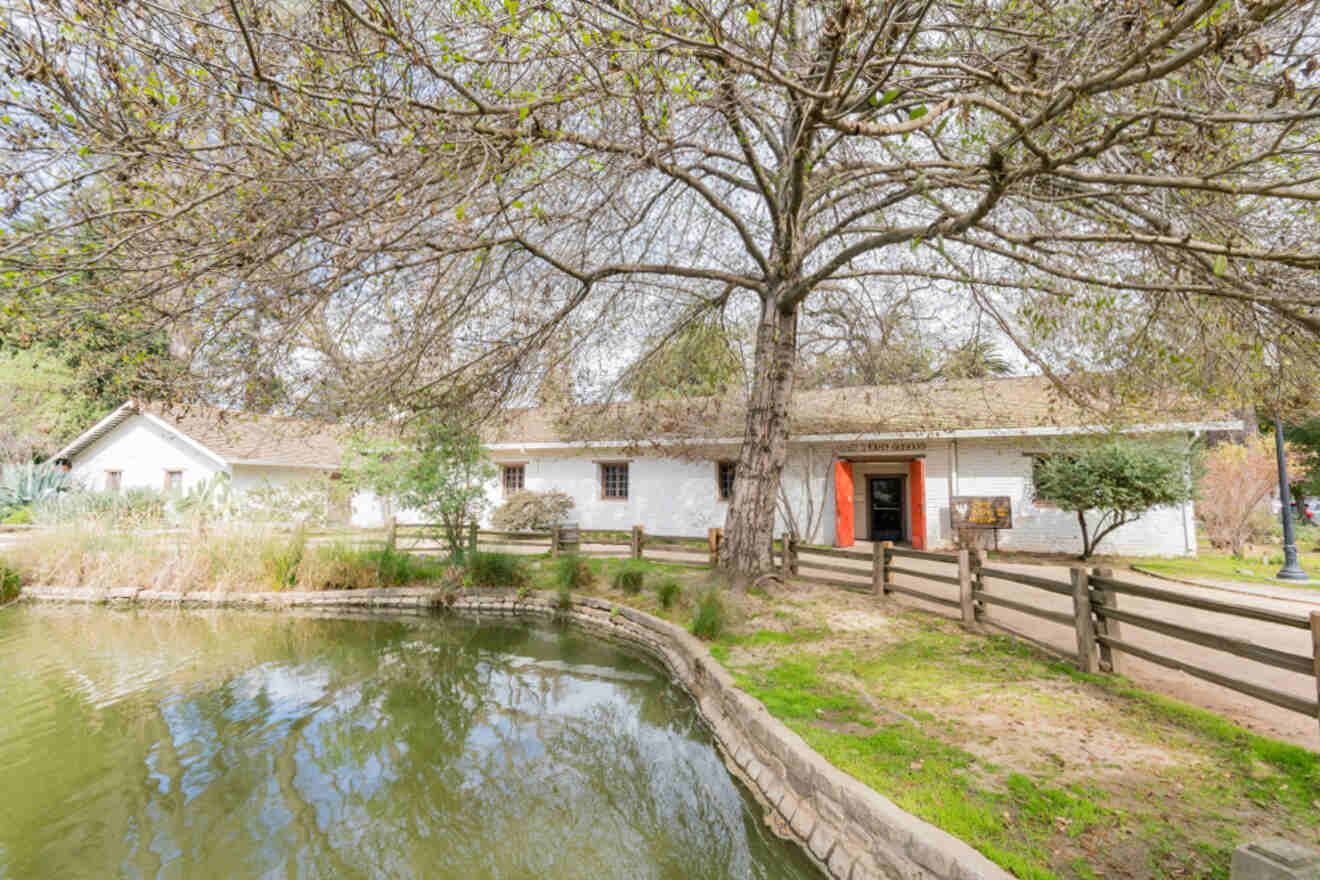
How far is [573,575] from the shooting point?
1041cm

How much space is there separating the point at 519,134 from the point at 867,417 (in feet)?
44.1

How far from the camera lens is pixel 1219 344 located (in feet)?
17.9

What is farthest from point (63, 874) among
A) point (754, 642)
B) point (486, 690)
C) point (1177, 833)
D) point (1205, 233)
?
point (1205, 233)

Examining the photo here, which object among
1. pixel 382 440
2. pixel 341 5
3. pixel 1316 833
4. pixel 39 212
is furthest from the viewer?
pixel 382 440

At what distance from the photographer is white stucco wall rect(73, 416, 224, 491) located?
2008cm

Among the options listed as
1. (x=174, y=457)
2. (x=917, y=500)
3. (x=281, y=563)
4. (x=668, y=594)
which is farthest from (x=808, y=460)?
(x=174, y=457)

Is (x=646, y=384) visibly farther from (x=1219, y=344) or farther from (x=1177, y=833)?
(x=1177, y=833)

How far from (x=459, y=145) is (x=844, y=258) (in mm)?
5664

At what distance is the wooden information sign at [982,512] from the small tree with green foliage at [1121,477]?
114 centimetres

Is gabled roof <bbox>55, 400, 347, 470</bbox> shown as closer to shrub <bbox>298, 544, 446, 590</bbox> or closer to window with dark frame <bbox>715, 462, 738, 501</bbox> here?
shrub <bbox>298, 544, 446, 590</bbox>

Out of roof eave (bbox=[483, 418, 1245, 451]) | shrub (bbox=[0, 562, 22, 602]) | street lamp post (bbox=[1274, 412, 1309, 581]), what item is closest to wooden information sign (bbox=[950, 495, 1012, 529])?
roof eave (bbox=[483, 418, 1245, 451])

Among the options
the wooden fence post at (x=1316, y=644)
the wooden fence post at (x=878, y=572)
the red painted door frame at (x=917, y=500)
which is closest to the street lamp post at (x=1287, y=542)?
the red painted door frame at (x=917, y=500)

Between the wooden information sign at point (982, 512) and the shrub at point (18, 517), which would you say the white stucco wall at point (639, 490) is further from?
the shrub at point (18, 517)

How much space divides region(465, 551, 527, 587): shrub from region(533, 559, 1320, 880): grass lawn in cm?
548
